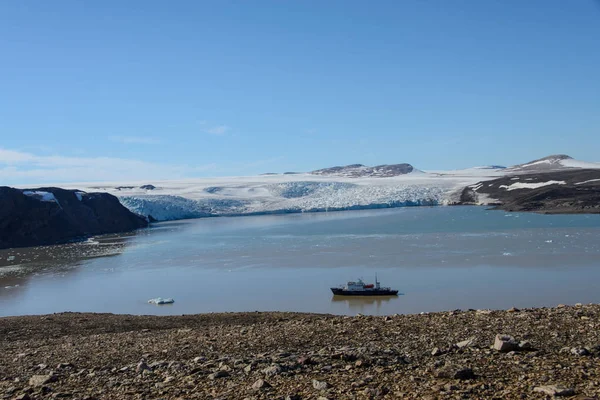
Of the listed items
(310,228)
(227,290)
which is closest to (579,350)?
(227,290)

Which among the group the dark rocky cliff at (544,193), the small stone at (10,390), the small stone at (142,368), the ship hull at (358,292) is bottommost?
the ship hull at (358,292)

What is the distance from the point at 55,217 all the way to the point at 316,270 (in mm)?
22942

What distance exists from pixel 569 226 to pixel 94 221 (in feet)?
94.3

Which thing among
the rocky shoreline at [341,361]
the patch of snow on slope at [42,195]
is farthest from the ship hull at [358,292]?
the patch of snow on slope at [42,195]

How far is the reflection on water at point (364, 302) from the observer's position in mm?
11970

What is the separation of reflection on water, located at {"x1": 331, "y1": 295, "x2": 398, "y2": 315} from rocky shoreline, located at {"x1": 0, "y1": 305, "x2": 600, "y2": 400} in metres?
5.96

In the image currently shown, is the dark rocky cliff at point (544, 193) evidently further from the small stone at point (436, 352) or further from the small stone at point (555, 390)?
the small stone at point (555, 390)

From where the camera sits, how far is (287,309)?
461 inches

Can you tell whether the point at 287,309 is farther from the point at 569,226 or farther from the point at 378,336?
the point at 569,226

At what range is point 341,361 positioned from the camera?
390cm

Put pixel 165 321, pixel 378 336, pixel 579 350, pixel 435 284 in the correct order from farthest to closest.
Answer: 1. pixel 435 284
2. pixel 165 321
3. pixel 378 336
4. pixel 579 350

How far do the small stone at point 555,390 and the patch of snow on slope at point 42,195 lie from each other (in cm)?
3511

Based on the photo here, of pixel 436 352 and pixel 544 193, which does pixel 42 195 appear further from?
pixel 544 193

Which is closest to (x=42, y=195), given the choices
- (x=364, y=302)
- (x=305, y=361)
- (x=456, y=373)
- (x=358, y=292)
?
(x=358, y=292)
